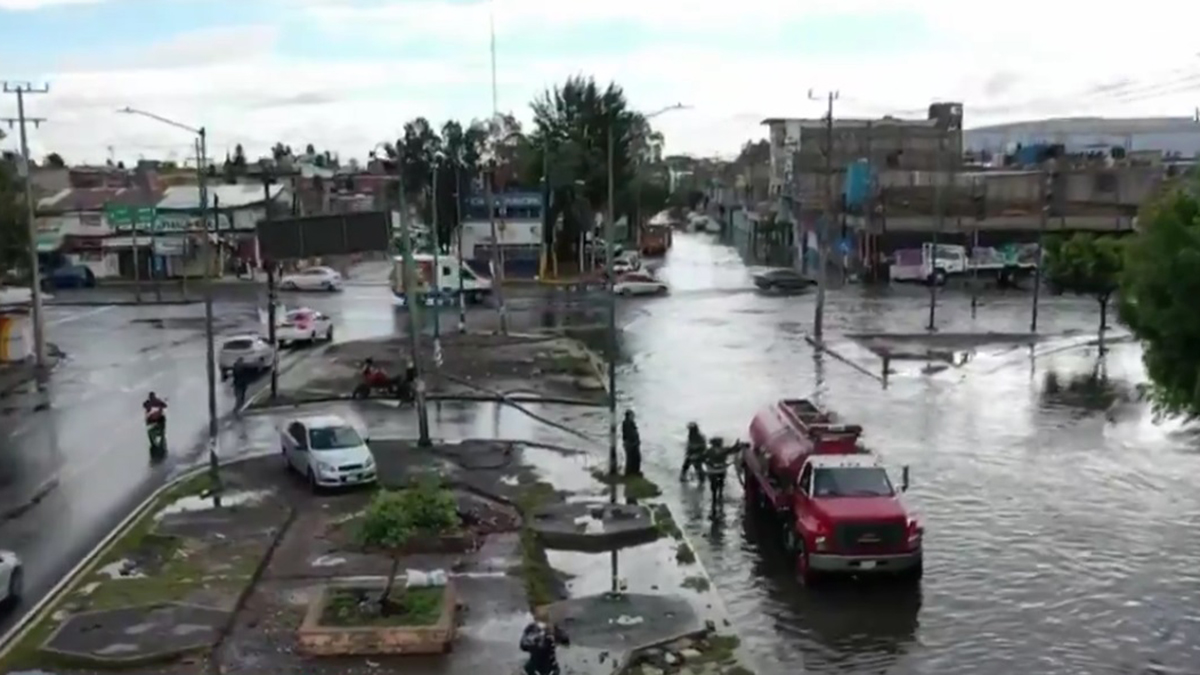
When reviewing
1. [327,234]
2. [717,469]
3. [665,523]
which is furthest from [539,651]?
[327,234]

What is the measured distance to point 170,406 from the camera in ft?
122

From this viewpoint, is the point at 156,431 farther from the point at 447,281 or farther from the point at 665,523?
the point at 447,281

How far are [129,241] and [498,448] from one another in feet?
188

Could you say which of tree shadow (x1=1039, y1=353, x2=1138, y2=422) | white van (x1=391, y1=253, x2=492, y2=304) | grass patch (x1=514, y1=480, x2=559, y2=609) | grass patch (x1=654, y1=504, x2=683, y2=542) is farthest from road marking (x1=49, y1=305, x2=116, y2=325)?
tree shadow (x1=1039, y1=353, x2=1138, y2=422)

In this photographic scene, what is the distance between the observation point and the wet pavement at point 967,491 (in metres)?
18.8

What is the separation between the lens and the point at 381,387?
126 feet

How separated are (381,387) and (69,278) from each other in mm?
45274

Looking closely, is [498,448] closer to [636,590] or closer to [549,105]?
[636,590]

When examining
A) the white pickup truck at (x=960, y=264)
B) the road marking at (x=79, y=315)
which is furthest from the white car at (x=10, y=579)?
the white pickup truck at (x=960, y=264)

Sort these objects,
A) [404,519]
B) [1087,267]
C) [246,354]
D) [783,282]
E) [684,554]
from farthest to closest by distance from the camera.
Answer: [783,282], [1087,267], [246,354], [404,519], [684,554]

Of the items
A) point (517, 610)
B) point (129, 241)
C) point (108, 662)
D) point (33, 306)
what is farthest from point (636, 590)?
point (129, 241)

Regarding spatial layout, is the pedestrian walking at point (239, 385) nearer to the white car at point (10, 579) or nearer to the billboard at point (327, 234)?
the billboard at point (327, 234)

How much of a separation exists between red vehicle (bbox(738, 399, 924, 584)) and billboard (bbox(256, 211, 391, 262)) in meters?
11.3

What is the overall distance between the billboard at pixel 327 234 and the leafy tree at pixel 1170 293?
17380mm
